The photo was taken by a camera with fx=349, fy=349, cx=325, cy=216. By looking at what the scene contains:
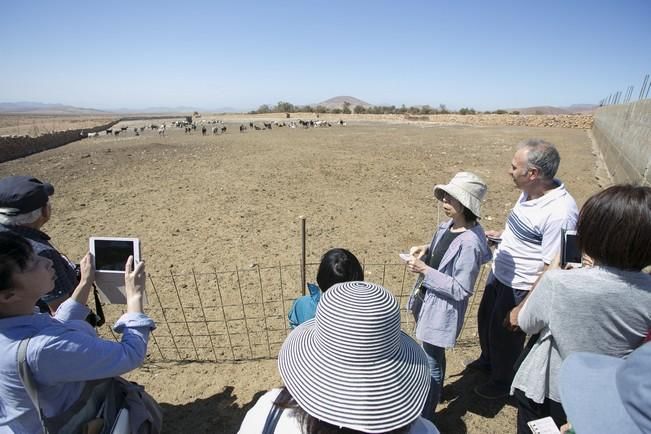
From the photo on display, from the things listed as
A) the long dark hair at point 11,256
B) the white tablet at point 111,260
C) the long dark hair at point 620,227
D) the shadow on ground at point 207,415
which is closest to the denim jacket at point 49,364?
the long dark hair at point 11,256

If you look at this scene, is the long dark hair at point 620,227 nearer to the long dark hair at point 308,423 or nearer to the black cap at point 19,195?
the long dark hair at point 308,423

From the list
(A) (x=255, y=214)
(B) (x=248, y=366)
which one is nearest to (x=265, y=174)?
(A) (x=255, y=214)

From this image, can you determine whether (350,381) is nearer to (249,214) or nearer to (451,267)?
(451,267)

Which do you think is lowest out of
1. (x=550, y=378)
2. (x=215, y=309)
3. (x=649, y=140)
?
(x=215, y=309)

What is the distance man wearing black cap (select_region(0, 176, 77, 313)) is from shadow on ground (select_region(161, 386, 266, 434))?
136 centimetres

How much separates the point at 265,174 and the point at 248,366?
892 cm

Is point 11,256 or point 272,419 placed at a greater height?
point 11,256

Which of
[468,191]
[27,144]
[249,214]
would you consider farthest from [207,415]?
[27,144]

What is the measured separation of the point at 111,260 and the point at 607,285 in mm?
2645

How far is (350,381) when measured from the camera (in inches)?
46.1

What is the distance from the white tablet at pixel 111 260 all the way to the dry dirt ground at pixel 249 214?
141 cm

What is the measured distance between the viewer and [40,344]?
4.35 feet

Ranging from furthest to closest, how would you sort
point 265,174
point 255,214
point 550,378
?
point 265,174, point 255,214, point 550,378

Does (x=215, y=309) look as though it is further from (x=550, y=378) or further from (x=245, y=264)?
(x=550, y=378)
